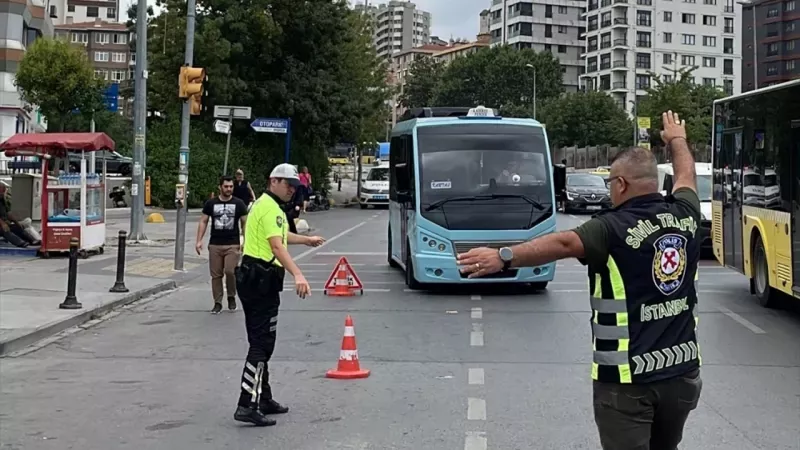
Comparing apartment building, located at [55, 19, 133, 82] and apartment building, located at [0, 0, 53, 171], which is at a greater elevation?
apartment building, located at [55, 19, 133, 82]

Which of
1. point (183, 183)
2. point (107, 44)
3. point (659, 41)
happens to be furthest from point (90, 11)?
point (183, 183)

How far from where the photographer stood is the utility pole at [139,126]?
23031mm

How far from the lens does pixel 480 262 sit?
386cm

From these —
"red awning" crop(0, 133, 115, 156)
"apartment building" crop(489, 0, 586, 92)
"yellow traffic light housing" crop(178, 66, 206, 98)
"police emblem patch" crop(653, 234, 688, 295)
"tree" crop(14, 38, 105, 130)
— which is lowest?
"police emblem patch" crop(653, 234, 688, 295)

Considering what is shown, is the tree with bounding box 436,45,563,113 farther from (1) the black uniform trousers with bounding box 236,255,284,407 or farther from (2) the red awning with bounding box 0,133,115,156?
(1) the black uniform trousers with bounding box 236,255,284,407

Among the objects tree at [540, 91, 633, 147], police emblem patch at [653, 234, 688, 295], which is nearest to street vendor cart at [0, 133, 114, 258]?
police emblem patch at [653, 234, 688, 295]

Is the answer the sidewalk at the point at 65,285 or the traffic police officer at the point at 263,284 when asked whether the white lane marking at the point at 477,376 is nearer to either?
the traffic police officer at the point at 263,284

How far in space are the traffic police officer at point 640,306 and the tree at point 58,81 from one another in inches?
1200

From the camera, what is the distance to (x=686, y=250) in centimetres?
425

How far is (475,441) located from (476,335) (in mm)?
4695

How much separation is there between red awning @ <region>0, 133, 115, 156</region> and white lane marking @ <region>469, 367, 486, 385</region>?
1194 cm

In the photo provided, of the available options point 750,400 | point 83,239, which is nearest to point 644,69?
point 83,239

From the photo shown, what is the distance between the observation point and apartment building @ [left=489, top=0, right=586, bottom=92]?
12294cm

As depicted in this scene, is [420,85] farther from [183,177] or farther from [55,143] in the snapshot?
[55,143]
